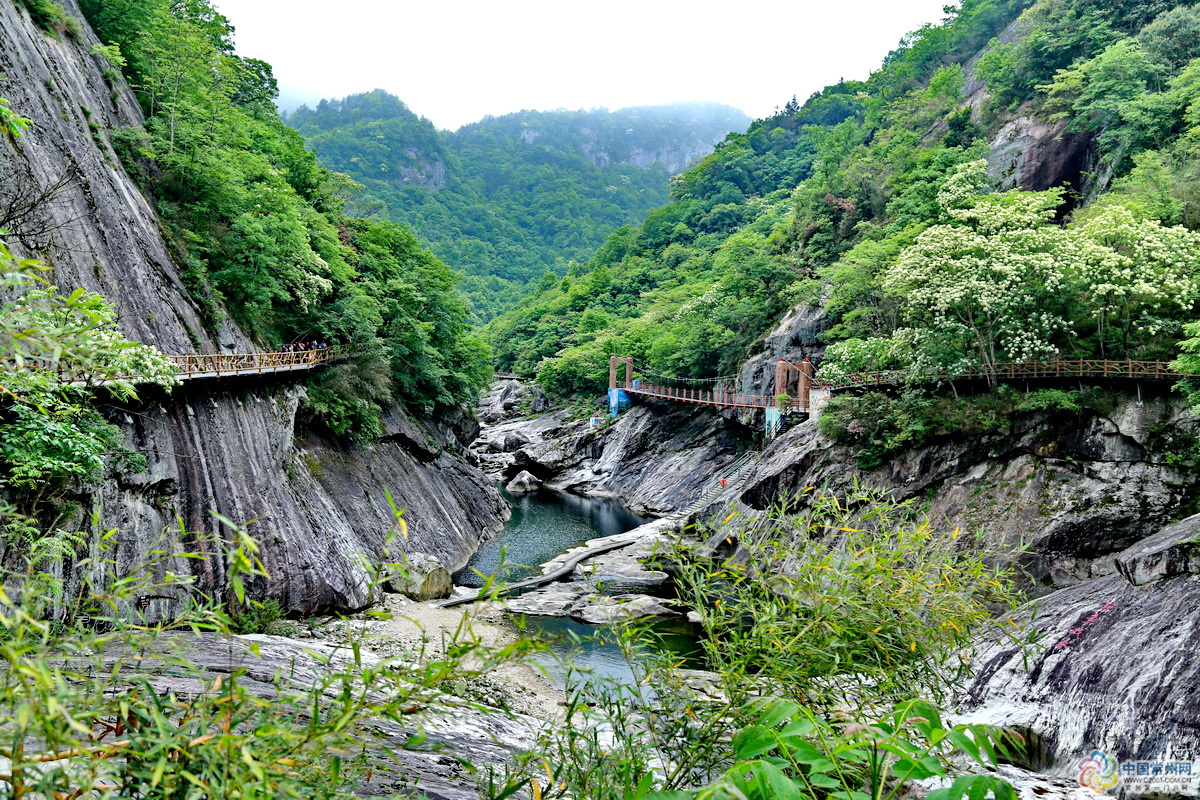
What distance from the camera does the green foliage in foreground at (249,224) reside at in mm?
17703

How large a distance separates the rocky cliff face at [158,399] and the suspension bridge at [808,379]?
16.9m

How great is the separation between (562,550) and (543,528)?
14.2 feet

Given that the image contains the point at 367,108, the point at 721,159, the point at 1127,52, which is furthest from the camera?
the point at 367,108

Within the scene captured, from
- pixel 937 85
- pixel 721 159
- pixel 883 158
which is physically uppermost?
pixel 721 159

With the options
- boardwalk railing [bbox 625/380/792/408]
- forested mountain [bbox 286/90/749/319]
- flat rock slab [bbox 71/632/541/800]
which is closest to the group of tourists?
flat rock slab [bbox 71/632/541/800]

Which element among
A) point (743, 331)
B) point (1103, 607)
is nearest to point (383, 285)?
point (743, 331)

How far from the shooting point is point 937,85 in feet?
137

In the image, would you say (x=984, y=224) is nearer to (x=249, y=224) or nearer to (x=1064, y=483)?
(x=1064, y=483)

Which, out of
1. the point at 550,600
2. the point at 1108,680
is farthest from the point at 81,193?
the point at 1108,680

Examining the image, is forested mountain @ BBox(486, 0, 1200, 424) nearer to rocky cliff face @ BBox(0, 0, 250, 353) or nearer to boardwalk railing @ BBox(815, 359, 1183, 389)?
boardwalk railing @ BBox(815, 359, 1183, 389)

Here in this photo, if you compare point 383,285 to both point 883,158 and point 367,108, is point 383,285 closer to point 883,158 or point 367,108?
point 883,158

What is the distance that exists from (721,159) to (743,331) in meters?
48.5

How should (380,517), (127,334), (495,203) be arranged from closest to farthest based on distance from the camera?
(127,334) < (380,517) < (495,203)

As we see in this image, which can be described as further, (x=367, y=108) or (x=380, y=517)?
(x=367, y=108)
